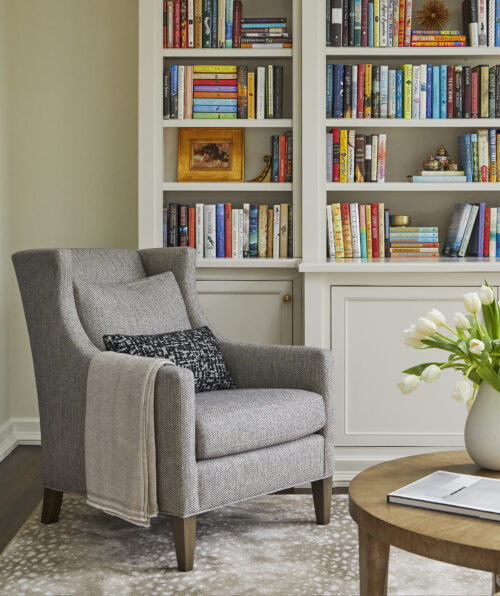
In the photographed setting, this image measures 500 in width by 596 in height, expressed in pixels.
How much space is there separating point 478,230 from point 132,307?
5.61ft

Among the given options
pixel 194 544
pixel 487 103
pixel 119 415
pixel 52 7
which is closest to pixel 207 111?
pixel 52 7

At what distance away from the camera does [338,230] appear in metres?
3.39

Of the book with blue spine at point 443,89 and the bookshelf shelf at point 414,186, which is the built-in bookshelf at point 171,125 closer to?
the bookshelf shelf at point 414,186

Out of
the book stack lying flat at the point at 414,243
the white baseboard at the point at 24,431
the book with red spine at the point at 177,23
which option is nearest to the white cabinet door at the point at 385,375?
the book stack lying flat at the point at 414,243

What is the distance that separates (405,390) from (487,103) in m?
2.12

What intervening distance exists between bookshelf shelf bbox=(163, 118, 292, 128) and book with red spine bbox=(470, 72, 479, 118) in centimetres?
83

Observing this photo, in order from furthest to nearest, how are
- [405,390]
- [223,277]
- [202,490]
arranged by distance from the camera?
[223,277], [202,490], [405,390]

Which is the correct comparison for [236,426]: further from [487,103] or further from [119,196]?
[487,103]

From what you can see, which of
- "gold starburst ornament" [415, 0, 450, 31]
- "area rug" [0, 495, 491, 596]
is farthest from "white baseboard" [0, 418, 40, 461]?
"gold starburst ornament" [415, 0, 450, 31]

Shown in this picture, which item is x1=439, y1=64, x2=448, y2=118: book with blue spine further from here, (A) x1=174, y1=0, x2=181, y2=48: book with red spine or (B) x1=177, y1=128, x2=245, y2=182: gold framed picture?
(A) x1=174, y1=0, x2=181, y2=48: book with red spine

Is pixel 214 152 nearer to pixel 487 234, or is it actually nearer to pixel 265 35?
pixel 265 35

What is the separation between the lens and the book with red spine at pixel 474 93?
11.0ft

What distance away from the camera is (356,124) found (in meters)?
3.33

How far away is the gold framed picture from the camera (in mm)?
3494
